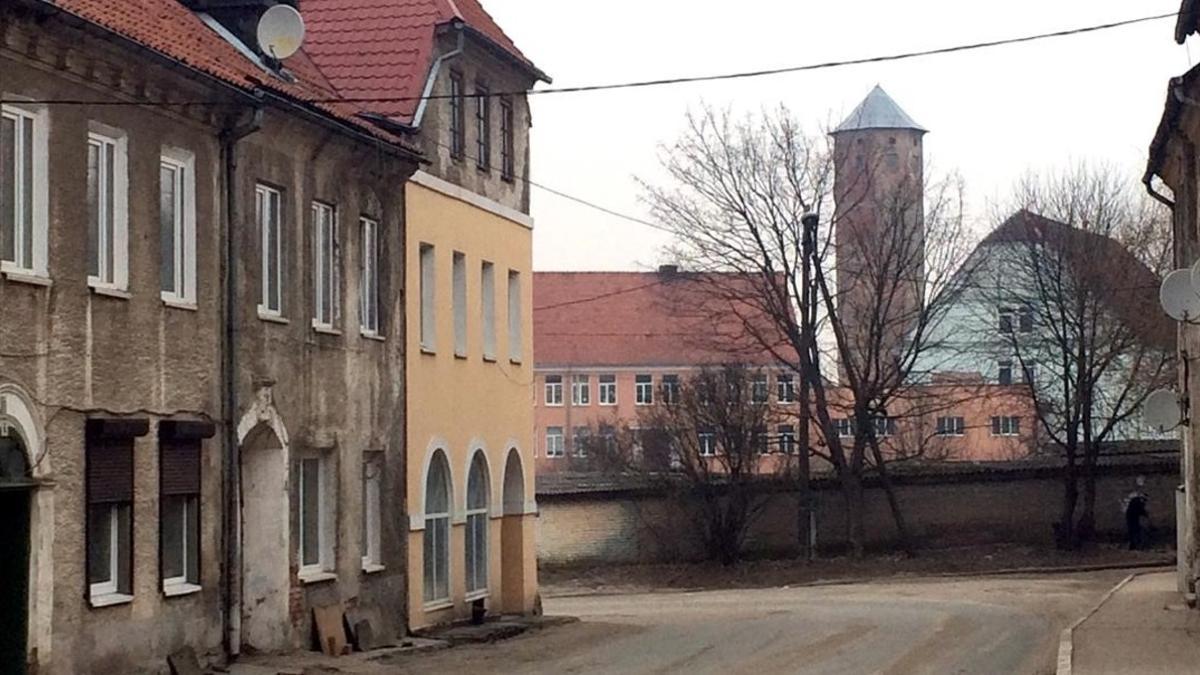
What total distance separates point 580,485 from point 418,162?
2843 centimetres

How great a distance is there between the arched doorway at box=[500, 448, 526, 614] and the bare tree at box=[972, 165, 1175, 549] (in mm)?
26012

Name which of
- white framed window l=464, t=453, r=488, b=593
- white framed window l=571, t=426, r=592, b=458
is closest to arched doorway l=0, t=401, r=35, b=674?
white framed window l=464, t=453, r=488, b=593

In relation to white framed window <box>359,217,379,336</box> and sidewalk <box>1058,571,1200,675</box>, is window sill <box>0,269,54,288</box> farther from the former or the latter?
sidewalk <box>1058,571,1200,675</box>

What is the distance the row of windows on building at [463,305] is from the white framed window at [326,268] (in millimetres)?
3366

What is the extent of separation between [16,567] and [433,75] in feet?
42.3

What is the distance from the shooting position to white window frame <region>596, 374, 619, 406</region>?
109500mm

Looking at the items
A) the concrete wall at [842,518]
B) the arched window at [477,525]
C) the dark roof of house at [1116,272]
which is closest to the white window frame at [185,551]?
the arched window at [477,525]

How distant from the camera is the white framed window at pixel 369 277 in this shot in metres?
26.1

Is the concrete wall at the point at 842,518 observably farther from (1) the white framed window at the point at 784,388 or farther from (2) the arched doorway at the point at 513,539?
(2) the arched doorway at the point at 513,539

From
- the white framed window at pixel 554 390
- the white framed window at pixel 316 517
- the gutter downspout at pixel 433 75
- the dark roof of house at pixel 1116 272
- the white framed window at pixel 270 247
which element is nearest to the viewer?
the white framed window at pixel 270 247

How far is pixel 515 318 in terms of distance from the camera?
3322cm

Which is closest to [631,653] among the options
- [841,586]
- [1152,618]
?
[1152,618]

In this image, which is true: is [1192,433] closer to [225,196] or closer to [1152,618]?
[1152,618]

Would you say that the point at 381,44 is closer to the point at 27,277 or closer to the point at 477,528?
the point at 477,528
